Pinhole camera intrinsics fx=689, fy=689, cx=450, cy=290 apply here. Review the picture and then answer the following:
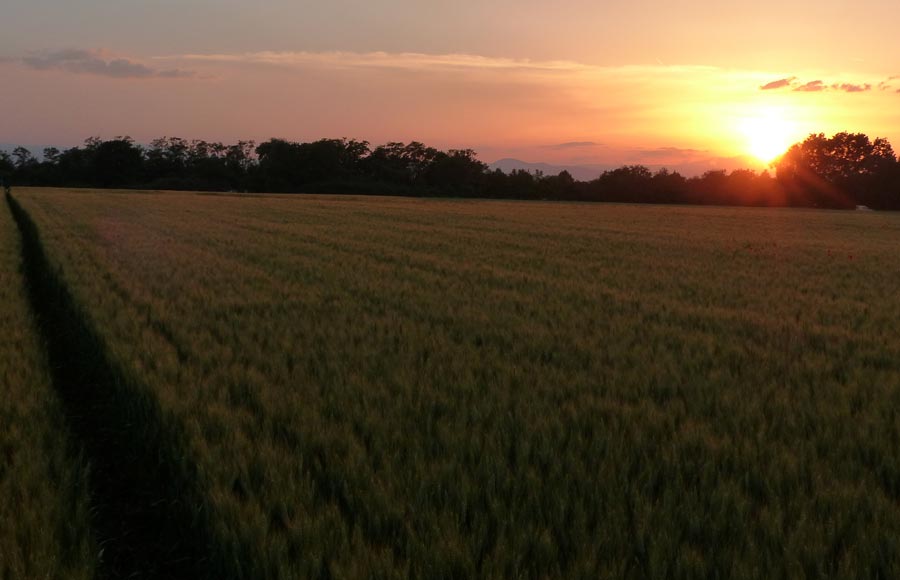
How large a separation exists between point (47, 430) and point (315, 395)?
1.71 metres

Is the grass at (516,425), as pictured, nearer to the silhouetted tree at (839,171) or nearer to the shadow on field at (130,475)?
the shadow on field at (130,475)

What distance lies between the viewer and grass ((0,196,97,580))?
9.38ft

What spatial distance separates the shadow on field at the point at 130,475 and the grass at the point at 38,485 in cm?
22

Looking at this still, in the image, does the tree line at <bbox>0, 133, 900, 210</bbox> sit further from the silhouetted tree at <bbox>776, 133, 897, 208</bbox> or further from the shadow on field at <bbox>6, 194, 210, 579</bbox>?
the shadow on field at <bbox>6, 194, 210, 579</bbox>

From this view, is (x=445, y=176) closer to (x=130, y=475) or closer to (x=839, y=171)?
(x=839, y=171)

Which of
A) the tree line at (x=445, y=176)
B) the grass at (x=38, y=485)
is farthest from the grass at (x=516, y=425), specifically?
the tree line at (x=445, y=176)

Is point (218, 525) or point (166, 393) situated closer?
point (218, 525)

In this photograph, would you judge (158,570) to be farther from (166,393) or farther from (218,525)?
(166,393)

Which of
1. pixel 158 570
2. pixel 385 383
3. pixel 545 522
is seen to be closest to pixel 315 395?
pixel 385 383

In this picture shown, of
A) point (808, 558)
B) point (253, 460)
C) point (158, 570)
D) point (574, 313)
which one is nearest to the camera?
point (808, 558)

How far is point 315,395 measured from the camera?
4.89 metres

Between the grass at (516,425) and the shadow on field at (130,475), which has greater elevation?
the grass at (516,425)

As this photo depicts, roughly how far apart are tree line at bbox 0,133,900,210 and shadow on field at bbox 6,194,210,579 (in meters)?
95.4

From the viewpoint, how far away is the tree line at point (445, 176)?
9225 centimetres
